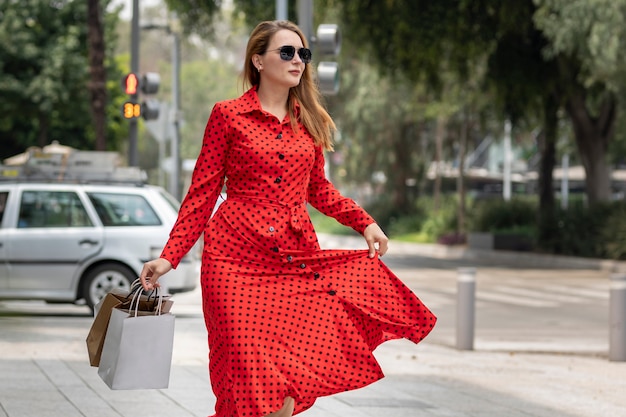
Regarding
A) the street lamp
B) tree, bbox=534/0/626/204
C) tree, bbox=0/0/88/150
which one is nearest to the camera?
tree, bbox=534/0/626/204

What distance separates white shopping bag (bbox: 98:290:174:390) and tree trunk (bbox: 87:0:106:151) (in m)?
18.4

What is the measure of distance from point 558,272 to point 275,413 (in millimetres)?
23090

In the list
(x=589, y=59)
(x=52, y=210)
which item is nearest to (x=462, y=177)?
(x=589, y=59)

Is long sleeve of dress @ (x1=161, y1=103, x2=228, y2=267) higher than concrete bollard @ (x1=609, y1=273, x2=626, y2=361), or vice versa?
long sleeve of dress @ (x1=161, y1=103, x2=228, y2=267)

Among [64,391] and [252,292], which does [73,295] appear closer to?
[64,391]

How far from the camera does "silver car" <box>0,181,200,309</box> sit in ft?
48.2

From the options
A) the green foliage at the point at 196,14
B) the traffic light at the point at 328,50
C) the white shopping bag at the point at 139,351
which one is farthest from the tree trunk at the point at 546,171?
the white shopping bag at the point at 139,351

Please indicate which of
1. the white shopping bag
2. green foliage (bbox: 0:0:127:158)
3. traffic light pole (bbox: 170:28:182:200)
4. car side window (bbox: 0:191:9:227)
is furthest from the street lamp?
the white shopping bag

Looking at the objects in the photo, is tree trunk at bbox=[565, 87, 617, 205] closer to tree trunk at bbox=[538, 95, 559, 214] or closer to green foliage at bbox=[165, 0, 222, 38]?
tree trunk at bbox=[538, 95, 559, 214]

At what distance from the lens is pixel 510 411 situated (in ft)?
25.8

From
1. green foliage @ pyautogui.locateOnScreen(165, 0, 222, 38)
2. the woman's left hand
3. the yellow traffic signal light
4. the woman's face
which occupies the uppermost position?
green foliage @ pyautogui.locateOnScreen(165, 0, 222, 38)

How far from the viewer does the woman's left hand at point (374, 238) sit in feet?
16.5

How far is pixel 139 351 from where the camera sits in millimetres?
4852

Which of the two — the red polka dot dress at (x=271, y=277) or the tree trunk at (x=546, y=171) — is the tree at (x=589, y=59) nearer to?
the tree trunk at (x=546, y=171)
